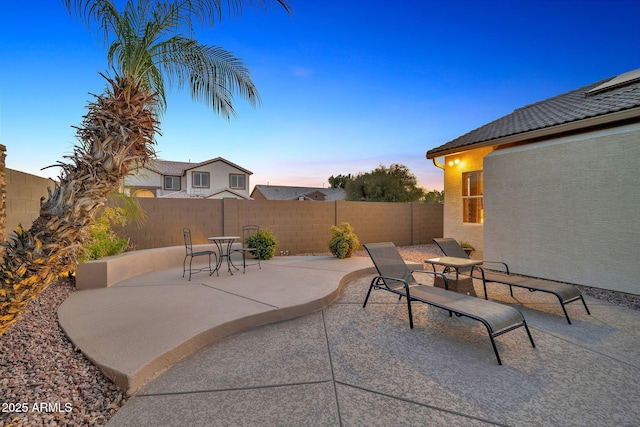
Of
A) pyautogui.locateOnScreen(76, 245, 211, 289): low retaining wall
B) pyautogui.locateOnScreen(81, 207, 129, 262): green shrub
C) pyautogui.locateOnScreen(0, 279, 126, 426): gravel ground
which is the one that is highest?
pyautogui.locateOnScreen(81, 207, 129, 262): green shrub

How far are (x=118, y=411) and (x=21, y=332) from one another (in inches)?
80.1

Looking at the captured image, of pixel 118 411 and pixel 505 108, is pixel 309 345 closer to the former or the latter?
pixel 118 411

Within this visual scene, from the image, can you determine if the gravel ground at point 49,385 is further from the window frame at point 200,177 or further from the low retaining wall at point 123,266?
the window frame at point 200,177

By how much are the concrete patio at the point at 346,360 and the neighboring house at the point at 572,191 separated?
1.17 m

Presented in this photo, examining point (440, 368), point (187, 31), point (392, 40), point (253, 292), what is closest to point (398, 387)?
point (440, 368)

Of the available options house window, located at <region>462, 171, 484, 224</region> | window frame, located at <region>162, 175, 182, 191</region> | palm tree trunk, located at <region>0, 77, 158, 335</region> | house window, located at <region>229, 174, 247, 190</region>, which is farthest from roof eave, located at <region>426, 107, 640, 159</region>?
window frame, located at <region>162, 175, 182, 191</region>

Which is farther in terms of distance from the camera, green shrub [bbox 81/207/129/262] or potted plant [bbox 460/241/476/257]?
potted plant [bbox 460/241/476/257]

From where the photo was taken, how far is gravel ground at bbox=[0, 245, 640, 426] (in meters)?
2.04

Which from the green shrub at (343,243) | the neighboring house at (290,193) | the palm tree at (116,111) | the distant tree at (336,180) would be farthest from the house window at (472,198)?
the distant tree at (336,180)

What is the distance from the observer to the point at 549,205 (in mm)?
6035

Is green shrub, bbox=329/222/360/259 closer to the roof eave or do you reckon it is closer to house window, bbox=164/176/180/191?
the roof eave

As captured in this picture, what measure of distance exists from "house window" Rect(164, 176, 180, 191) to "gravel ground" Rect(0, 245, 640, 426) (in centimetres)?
2825

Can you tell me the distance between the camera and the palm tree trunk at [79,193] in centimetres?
227

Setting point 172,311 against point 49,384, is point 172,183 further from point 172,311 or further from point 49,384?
point 49,384
